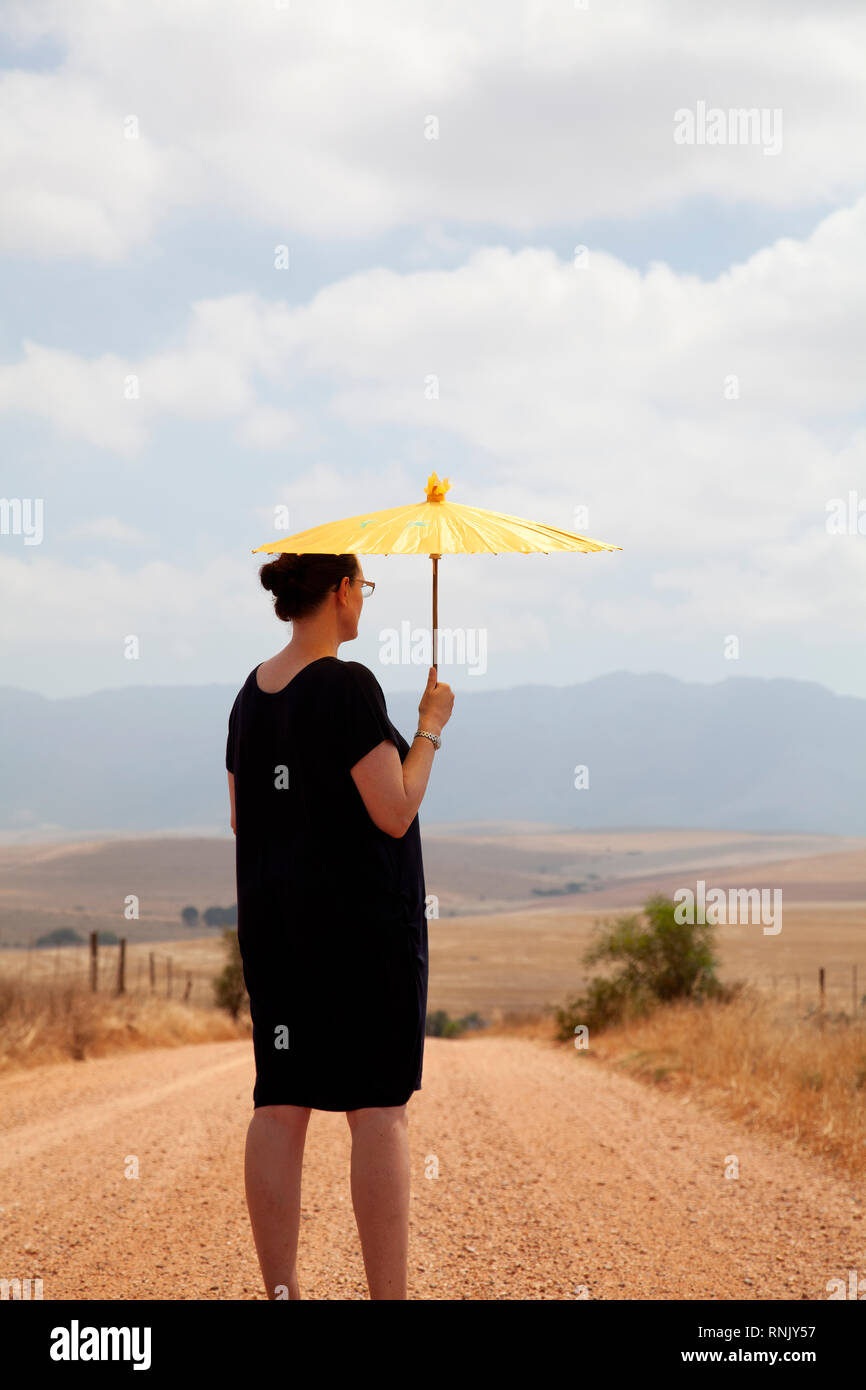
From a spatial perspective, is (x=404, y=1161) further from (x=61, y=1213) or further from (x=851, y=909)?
(x=851, y=909)

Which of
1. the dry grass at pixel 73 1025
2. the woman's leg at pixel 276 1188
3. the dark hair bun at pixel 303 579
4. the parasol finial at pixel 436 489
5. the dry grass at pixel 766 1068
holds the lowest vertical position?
the dry grass at pixel 73 1025

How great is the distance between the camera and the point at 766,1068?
32.8 feet

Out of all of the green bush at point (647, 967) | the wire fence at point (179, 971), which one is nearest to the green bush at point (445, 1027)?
the wire fence at point (179, 971)

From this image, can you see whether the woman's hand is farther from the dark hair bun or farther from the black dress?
the dark hair bun

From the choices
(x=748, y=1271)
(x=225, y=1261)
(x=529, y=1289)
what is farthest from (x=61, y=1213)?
(x=748, y=1271)

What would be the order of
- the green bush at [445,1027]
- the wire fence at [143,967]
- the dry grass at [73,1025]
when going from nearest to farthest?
the dry grass at [73,1025], the green bush at [445,1027], the wire fence at [143,967]

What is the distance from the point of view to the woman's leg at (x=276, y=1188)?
3387 millimetres

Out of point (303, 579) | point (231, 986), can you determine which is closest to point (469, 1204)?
point (303, 579)

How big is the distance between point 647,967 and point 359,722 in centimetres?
1701

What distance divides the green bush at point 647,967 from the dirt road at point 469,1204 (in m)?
8.85

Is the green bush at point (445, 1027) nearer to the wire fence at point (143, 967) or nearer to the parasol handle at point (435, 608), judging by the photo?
the wire fence at point (143, 967)

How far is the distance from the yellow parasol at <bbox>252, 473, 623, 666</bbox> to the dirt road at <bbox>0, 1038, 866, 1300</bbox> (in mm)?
2514

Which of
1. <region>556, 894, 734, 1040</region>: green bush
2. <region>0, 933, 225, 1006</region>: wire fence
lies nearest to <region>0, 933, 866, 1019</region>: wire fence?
<region>0, 933, 225, 1006</region>: wire fence

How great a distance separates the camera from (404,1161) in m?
3.36
